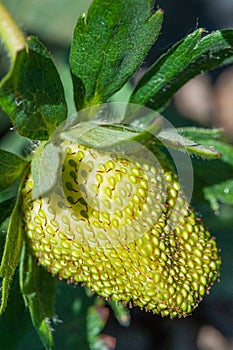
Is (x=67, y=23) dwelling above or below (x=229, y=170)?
above

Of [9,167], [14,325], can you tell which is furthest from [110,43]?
[14,325]

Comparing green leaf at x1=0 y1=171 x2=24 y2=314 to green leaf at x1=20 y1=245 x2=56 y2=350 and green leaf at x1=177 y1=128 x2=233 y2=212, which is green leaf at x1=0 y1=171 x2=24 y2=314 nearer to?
green leaf at x1=20 y1=245 x2=56 y2=350

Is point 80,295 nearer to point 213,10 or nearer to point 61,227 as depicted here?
point 61,227

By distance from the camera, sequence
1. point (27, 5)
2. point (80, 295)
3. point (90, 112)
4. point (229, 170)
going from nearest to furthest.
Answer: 1. point (90, 112)
2. point (229, 170)
3. point (80, 295)
4. point (27, 5)

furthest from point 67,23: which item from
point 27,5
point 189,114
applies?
point 189,114

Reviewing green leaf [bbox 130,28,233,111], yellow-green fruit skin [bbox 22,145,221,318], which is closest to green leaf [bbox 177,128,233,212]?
green leaf [bbox 130,28,233,111]
